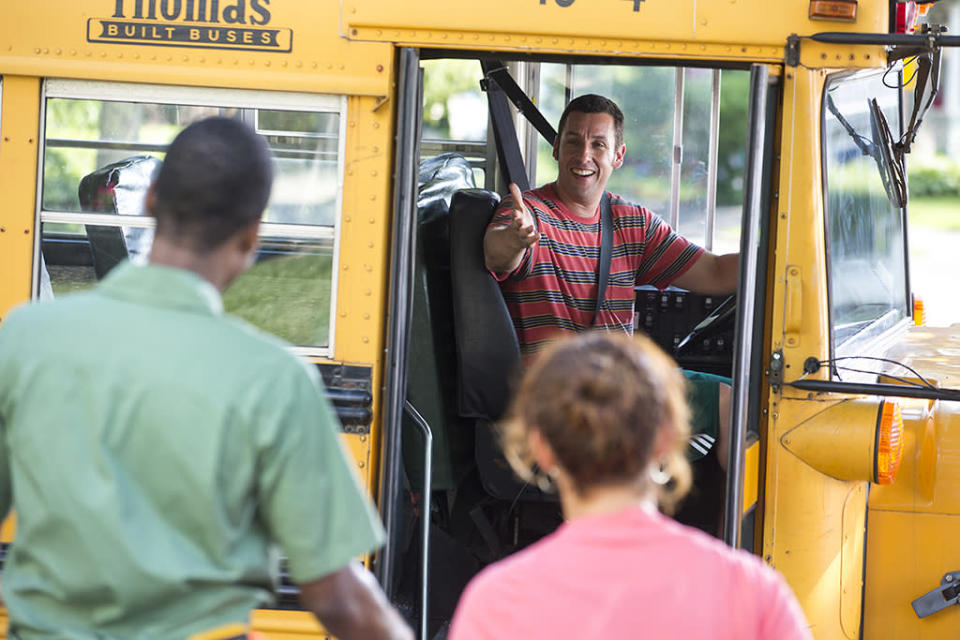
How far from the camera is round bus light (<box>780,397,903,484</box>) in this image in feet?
8.73

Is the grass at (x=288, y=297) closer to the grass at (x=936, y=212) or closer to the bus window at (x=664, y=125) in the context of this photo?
the bus window at (x=664, y=125)

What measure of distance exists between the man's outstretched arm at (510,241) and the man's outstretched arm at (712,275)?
0.64 meters

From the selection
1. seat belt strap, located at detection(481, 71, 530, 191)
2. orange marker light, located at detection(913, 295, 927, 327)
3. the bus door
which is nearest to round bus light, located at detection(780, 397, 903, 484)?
the bus door

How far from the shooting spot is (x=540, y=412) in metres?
1.36

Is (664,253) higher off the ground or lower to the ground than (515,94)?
lower

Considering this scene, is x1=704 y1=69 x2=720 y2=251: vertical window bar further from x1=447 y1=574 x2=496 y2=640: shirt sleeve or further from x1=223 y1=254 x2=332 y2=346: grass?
x1=447 y1=574 x2=496 y2=640: shirt sleeve

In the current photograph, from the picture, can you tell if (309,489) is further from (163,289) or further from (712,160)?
(712,160)

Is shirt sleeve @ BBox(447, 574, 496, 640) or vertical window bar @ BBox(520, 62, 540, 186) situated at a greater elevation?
vertical window bar @ BBox(520, 62, 540, 186)

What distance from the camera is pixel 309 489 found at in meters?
1.45

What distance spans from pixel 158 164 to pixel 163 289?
1.37 metres

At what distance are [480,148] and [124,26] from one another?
2.11 m

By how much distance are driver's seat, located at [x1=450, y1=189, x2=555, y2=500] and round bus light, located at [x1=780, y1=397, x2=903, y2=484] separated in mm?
932

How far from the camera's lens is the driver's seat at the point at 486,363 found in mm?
3393

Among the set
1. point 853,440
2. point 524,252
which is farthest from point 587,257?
point 853,440
